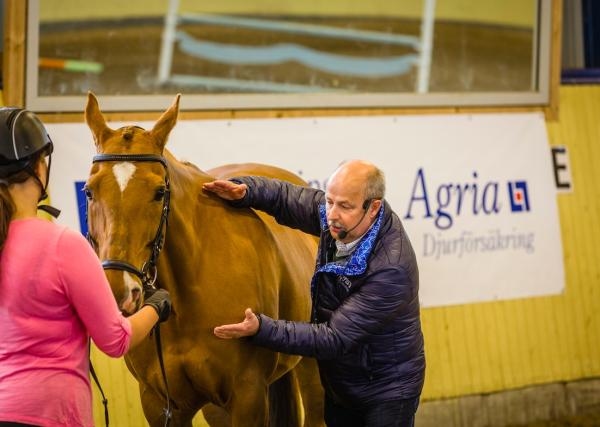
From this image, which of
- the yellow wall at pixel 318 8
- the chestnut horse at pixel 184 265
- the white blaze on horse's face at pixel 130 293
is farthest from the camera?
the yellow wall at pixel 318 8

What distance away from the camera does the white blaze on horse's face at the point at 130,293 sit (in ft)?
9.00

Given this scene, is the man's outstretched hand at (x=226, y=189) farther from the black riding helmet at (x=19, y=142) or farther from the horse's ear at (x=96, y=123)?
the black riding helmet at (x=19, y=142)

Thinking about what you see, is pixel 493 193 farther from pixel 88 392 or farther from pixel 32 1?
pixel 88 392

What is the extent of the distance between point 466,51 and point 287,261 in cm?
316

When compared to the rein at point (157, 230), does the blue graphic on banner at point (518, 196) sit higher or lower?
higher

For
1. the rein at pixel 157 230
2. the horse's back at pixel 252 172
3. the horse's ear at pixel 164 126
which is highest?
the horse's back at pixel 252 172

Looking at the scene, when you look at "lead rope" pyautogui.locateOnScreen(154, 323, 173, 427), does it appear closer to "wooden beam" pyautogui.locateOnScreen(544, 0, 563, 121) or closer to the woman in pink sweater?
the woman in pink sweater

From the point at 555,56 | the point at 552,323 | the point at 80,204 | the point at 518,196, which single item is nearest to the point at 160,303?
the point at 80,204

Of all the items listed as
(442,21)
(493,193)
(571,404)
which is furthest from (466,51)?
(571,404)

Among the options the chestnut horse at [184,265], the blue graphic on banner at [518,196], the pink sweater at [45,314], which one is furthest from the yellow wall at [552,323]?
the pink sweater at [45,314]

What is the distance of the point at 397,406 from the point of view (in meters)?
3.14

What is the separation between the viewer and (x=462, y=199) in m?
6.00

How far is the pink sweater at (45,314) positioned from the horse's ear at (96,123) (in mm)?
874

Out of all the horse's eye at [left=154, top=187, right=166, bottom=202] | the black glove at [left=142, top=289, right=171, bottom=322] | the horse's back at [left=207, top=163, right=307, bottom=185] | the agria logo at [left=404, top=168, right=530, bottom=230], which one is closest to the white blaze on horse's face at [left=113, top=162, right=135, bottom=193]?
the horse's eye at [left=154, top=187, right=166, bottom=202]
